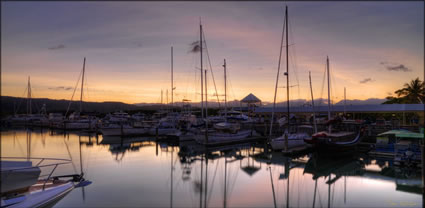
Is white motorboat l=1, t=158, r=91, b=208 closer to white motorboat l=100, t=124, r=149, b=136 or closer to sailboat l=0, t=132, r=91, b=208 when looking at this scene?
sailboat l=0, t=132, r=91, b=208

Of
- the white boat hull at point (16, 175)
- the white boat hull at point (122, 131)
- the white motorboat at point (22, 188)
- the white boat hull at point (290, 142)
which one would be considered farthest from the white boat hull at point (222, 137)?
the white boat hull at point (16, 175)

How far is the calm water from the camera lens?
15117 millimetres

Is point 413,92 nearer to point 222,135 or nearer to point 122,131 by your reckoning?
point 222,135

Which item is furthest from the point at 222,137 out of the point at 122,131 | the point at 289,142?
the point at 122,131

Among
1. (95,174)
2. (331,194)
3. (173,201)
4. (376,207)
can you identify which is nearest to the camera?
(376,207)

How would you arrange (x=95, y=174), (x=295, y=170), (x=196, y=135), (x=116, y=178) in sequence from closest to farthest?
(x=116, y=178) < (x=95, y=174) < (x=295, y=170) < (x=196, y=135)

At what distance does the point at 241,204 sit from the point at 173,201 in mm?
3625

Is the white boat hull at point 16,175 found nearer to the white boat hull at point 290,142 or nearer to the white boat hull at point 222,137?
the white boat hull at point 290,142

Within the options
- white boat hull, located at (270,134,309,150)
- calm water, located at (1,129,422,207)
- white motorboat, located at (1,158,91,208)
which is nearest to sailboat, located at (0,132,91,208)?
white motorboat, located at (1,158,91,208)

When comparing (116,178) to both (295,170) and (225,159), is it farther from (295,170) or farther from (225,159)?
(295,170)

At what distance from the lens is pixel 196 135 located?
36.1 m

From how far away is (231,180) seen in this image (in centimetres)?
2008

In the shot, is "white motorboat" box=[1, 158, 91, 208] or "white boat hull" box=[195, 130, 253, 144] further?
"white boat hull" box=[195, 130, 253, 144]

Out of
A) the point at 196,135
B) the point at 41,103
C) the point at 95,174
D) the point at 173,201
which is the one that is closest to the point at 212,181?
the point at 173,201
